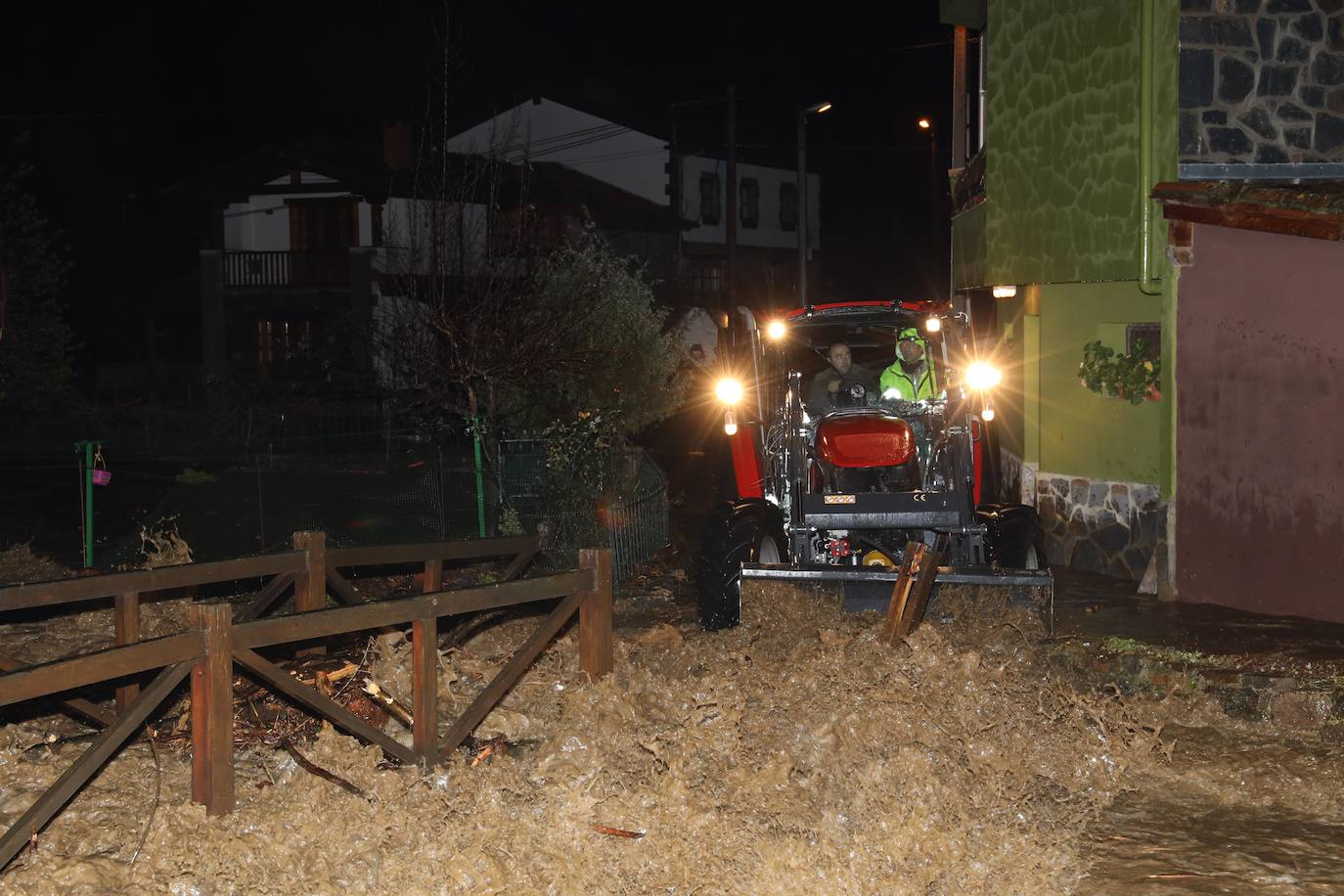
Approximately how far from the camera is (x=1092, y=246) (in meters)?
12.4

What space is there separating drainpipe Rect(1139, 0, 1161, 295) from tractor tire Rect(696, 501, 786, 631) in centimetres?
403

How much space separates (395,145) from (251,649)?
110 ft

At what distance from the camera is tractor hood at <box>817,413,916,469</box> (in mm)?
10398

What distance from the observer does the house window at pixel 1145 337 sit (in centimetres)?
1265

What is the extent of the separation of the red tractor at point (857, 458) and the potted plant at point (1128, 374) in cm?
220

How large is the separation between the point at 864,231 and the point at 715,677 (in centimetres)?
5315

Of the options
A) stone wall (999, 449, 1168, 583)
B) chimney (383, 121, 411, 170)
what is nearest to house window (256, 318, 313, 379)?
chimney (383, 121, 411, 170)

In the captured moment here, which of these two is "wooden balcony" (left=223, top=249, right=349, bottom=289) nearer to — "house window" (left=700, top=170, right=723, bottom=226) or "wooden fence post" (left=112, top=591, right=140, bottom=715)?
"house window" (left=700, top=170, right=723, bottom=226)

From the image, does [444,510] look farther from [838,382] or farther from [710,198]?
[710,198]

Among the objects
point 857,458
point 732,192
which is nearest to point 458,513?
point 857,458

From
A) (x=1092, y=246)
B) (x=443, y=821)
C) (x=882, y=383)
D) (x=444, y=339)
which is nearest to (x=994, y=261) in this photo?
(x=1092, y=246)

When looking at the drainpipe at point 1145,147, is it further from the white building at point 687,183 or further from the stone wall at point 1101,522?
the white building at point 687,183

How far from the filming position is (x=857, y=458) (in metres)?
10.5

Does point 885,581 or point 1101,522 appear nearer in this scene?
point 885,581
